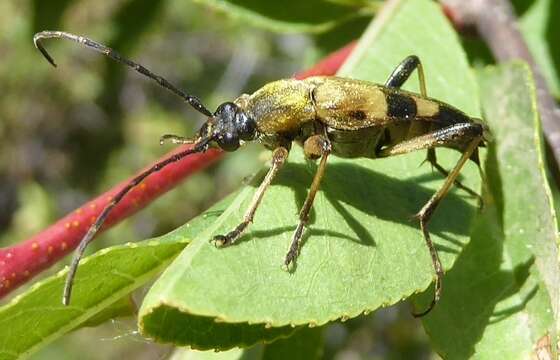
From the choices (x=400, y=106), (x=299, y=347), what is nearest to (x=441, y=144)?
(x=400, y=106)

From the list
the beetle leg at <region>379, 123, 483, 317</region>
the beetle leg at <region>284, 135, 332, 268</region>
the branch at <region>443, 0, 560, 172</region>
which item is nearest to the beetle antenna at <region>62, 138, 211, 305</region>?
the beetle leg at <region>284, 135, 332, 268</region>

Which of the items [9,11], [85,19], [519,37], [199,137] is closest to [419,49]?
[519,37]

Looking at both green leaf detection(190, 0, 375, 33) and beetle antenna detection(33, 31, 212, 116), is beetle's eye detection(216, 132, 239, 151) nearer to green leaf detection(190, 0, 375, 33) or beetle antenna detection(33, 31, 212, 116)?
beetle antenna detection(33, 31, 212, 116)

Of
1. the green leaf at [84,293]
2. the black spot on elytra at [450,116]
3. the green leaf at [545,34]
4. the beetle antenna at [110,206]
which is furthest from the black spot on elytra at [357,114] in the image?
the green leaf at [545,34]

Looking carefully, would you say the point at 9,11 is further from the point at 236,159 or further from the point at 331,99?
the point at 331,99

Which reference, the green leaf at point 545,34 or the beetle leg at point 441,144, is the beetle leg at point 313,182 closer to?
the beetle leg at point 441,144

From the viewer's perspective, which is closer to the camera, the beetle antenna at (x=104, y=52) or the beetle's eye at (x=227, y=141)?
the beetle antenna at (x=104, y=52)
